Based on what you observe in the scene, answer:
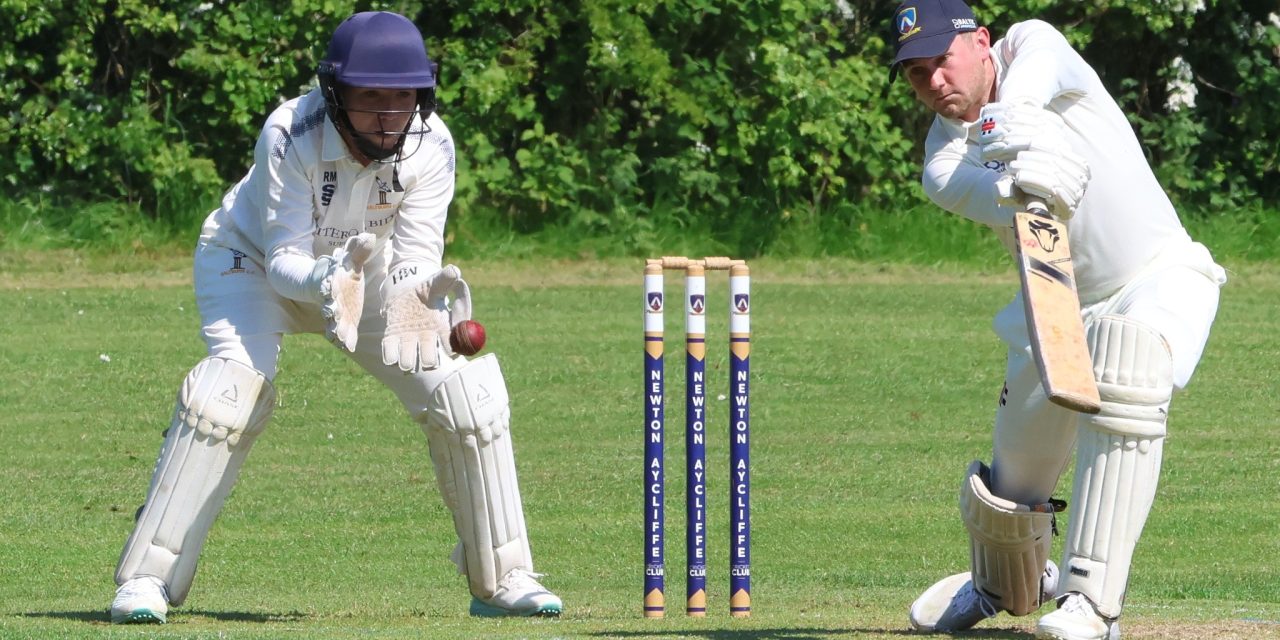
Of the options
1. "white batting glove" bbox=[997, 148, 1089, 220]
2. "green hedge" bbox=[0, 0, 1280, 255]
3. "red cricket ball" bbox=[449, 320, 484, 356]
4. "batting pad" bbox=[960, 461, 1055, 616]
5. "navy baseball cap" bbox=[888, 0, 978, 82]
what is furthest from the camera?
"green hedge" bbox=[0, 0, 1280, 255]

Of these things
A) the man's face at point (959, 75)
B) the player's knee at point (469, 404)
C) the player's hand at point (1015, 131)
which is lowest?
the player's knee at point (469, 404)

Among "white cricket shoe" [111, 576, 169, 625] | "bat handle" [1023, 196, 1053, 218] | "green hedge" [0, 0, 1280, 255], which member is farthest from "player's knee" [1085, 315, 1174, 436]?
"green hedge" [0, 0, 1280, 255]

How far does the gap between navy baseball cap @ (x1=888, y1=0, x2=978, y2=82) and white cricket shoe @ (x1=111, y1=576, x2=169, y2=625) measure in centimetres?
254

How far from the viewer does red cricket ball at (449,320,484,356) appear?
5.54 meters

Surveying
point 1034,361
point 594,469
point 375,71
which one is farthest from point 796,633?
point 594,469

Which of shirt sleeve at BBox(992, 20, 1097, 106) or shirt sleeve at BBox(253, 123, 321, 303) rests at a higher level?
shirt sleeve at BBox(992, 20, 1097, 106)

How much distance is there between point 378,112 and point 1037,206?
1.99 metres

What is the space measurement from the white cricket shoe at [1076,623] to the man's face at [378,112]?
2300 mm

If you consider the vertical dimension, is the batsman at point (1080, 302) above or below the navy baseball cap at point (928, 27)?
below

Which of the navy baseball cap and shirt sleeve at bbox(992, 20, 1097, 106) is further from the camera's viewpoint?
the navy baseball cap

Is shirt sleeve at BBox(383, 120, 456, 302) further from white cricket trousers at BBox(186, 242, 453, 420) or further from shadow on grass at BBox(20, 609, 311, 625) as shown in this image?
shadow on grass at BBox(20, 609, 311, 625)

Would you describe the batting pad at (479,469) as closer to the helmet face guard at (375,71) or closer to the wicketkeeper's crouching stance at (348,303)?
the wicketkeeper's crouching stance at (348,303)

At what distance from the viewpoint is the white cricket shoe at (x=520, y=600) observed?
6.00 meters

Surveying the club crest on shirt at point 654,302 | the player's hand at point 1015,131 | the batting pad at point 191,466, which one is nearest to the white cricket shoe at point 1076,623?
the player's hand at point 1015,131
